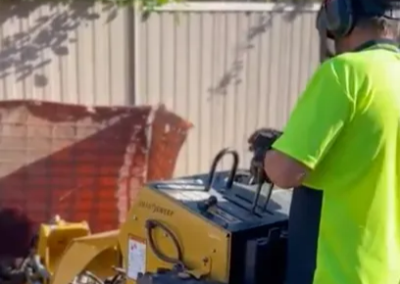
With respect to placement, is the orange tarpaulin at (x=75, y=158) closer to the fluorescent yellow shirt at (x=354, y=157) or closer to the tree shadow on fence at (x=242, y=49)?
the tree shadow on fence at (x=242, y=49)

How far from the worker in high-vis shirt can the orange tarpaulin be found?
321cm

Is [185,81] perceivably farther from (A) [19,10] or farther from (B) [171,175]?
(A) [19,10]

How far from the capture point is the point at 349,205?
2.37 m

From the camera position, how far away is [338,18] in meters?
2.46

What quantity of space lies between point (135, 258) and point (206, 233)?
512 millimetres

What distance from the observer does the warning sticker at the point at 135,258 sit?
10.7 ft

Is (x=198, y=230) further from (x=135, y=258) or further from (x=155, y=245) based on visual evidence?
(x=135, y=258)

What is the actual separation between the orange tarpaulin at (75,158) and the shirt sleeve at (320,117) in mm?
3376

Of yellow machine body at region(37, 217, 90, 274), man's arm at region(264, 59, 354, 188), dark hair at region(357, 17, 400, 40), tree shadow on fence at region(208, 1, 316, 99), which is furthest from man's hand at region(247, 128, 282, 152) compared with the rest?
tree shadow on fence at region(208, 1, 316, 99)

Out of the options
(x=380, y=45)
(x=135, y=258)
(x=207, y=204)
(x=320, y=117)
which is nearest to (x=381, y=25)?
(x=380, y=45)

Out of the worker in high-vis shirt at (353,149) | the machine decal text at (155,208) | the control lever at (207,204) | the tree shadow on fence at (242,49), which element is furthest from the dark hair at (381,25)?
the tree shadow on fence at (242,49)

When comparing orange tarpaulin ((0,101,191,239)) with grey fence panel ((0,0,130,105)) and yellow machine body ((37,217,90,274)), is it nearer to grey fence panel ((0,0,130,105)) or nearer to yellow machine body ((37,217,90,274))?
grey fence panel ((0,0,130,105))

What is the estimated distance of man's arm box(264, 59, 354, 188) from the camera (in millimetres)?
2258

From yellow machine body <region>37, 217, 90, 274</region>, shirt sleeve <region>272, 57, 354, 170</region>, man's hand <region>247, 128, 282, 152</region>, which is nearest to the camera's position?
shirt sleeve <region>272, 57, 354, 170</region>
